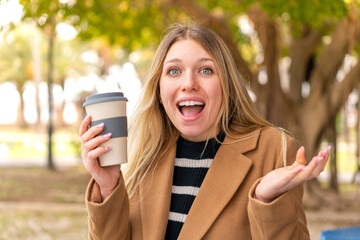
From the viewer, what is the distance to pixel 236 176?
6.49ft

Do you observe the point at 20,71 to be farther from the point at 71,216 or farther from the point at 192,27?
the point at 192,27

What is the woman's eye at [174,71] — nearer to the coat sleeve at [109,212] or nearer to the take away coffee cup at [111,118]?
the take away coffee cup at [111,118]

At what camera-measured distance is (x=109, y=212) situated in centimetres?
199

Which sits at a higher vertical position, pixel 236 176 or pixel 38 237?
pixel 236 176

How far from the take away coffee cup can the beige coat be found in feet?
0.57

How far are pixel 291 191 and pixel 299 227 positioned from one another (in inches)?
9.3

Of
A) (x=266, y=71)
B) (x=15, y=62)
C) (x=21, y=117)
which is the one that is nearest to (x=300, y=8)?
(x=266, y=71)

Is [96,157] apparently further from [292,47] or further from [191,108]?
[292,47]

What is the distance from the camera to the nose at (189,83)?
200cm

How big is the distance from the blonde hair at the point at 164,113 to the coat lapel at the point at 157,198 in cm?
4

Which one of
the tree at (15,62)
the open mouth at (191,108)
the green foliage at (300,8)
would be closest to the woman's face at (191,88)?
the open mouth at (191,108)

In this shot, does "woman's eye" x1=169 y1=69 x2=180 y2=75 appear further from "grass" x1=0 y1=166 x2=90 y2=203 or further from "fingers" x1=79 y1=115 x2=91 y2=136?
"grass" x1=0 y1=166 x2=90 y2=203

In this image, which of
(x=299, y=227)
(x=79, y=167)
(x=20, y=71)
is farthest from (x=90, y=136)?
(x=20, y=71)

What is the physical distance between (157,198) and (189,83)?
49 centimetres
